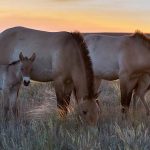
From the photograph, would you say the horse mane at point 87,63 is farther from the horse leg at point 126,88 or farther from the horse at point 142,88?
the horse at point 142,88

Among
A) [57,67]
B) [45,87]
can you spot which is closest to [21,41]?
[57,67]

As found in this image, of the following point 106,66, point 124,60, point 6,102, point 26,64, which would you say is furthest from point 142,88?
point 6,102

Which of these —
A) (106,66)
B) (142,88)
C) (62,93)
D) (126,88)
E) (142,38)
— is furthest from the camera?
(106,66)

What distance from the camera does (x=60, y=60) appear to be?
888cm

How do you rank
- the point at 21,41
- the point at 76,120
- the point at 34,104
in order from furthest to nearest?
the point at 34,104, the point at 21,41, the point at 76,120

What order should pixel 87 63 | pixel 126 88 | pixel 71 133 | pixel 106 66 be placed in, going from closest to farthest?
1. pixel 71 133
2. pixel 87 63
3. pixel 126 88
4. pixel 106 66

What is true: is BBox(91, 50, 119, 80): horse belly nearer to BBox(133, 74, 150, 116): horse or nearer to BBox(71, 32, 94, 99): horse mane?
BBox(133, 74, 150, 116): horse

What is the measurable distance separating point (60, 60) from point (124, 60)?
5.97 ft

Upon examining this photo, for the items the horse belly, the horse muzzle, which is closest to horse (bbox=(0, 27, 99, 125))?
the horse muzzle

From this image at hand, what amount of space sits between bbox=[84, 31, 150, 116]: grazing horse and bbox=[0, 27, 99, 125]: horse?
1.55 m

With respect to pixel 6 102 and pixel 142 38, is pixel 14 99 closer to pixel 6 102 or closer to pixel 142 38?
pixel 6 102

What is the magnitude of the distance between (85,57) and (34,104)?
8.25 ft

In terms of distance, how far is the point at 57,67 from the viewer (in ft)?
29.1

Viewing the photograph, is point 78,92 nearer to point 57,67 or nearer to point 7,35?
point 57,67
